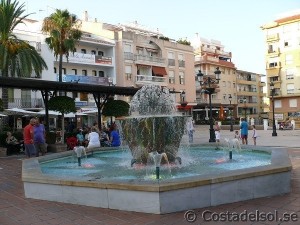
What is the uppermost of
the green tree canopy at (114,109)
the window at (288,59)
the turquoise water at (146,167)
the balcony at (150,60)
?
the window at (288,59)

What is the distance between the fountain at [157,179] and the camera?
5629 mm

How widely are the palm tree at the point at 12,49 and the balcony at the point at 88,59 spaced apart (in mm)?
11078

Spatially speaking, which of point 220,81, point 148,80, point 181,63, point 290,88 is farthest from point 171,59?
point 290,88

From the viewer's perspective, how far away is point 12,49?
2650 cm

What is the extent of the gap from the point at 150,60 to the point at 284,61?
25.1 m

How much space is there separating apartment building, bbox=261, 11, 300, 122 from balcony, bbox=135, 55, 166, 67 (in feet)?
70.1

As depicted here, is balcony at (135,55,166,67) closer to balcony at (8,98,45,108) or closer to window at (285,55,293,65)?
balcony at (8,98,45,108)

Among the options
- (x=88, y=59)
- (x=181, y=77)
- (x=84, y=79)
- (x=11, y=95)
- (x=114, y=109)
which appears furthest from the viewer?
(x=181, y=77)

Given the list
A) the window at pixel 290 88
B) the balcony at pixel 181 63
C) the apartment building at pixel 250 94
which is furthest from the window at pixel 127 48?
the apartment building at pixel 250 94

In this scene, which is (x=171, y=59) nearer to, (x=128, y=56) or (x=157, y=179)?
(x=128, y=56)

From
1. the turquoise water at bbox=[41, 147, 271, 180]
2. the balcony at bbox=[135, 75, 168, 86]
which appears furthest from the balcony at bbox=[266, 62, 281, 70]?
the turquoise water at bbox=[41, 147, 271, 180]

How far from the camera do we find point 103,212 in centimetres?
576

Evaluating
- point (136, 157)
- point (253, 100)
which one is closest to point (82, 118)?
point (136, 157)

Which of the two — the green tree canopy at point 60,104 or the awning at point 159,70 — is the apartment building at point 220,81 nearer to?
the awning at point 159,70
